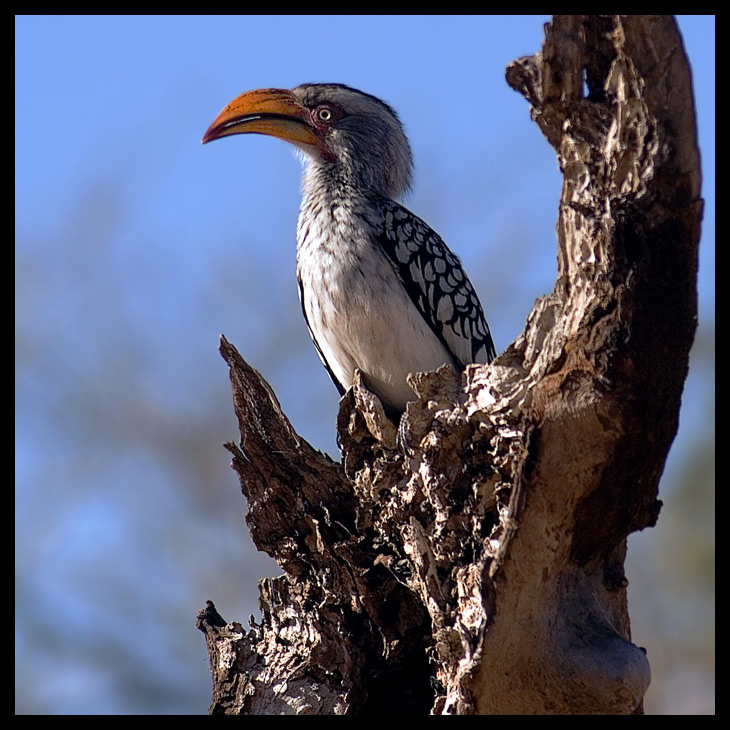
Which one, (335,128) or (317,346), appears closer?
(317,346)

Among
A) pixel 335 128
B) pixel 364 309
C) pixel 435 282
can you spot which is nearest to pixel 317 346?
pixel 364 309

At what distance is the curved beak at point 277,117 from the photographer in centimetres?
526

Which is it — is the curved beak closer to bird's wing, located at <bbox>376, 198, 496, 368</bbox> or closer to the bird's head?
the bird's head

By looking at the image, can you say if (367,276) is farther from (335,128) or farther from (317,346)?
(335,128)

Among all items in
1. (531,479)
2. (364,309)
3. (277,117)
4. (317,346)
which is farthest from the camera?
(277,117)

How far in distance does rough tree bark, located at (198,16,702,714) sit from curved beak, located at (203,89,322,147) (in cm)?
190

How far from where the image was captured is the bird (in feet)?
15.1

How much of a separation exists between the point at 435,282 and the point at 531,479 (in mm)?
1758

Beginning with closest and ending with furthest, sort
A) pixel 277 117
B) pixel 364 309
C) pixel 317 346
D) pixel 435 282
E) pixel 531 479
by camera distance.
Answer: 1. pixel 531 479
2. pixel 364 309
3. pixel 435 282
4. pixel 317 346
5. pixel 277 117

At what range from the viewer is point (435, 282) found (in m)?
4.75

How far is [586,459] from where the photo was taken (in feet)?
10.2

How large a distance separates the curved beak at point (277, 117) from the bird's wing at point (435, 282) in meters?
0.75

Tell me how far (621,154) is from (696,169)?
21 centimetres

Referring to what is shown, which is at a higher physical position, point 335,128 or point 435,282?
point 335,128
